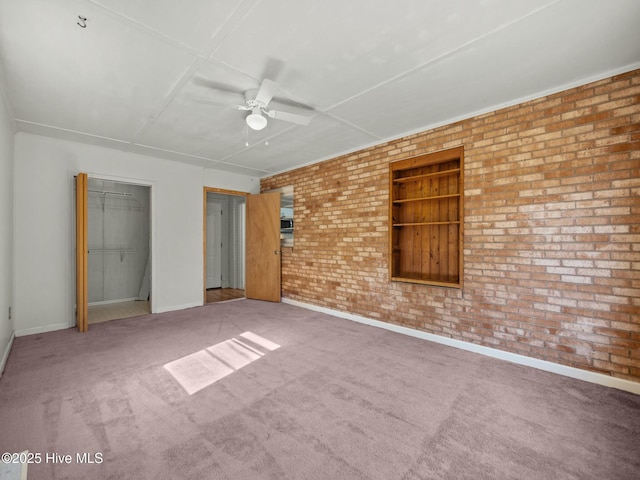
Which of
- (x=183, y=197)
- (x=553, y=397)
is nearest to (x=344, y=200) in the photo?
(x=183, y=197)

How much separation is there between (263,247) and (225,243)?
7.46 ft

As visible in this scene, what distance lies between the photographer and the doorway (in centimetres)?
746

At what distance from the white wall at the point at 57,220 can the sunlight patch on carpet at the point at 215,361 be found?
2415 mm

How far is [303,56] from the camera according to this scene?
2248 millimetres

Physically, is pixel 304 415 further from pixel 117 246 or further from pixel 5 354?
pixel 117 246

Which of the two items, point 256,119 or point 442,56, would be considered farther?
point 256,119

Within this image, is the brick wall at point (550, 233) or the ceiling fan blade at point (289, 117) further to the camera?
the ceiling fan blade at point (289, 117)

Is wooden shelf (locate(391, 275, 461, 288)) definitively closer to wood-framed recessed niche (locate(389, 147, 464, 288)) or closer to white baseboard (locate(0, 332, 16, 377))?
wood-framed recessed niche (locate(389, 147, 464, 288))

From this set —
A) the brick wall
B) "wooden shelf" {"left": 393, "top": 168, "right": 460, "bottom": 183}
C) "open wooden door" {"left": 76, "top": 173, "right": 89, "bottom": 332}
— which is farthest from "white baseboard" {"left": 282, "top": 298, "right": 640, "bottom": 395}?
"open wooden door" {"left": 76, "top": 173, "right": 89, "bottom": 332}

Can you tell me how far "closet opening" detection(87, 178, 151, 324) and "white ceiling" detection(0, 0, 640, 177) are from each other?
267 cm

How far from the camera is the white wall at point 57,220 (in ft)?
12.5

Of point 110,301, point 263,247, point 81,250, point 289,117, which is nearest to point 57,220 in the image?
point 81,250

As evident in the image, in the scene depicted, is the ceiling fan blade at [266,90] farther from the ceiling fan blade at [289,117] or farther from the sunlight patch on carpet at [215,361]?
the sunlight patch on carpet at [215,361]

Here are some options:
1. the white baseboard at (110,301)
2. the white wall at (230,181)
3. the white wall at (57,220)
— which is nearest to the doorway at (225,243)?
the white wall at (230,181)
